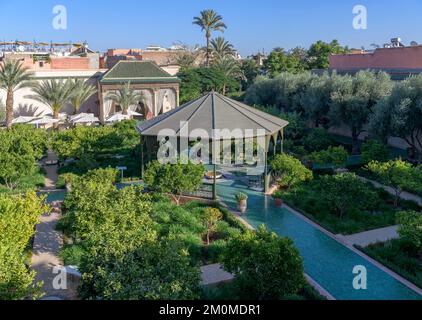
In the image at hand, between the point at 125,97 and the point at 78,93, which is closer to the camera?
the point at 78,93

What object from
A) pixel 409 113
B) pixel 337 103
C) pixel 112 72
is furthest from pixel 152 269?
pixel 112 72

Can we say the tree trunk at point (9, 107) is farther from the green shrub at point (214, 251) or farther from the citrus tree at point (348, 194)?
the citrus tree at point (348, 194)

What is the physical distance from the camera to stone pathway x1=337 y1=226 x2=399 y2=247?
1495cm

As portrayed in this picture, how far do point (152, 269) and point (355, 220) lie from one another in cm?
1049

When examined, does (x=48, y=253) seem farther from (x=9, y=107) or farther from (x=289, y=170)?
(x=9, y=107)

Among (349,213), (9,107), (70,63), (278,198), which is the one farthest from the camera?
(70,63)

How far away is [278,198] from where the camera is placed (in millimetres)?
19500

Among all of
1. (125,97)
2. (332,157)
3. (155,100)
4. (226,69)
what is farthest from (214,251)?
(226,69)

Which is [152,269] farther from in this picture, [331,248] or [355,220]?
[355,220]

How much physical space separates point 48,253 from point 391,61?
108 feet

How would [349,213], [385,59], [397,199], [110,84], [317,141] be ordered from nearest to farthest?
[349,213], [397,199], [317,141], [385,59], [110,84]

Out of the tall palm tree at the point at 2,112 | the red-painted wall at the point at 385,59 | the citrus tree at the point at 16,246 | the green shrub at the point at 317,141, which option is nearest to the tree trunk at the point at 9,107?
the tall palm tree at the point at 2,112

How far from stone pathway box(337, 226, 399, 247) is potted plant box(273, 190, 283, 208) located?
155 inches

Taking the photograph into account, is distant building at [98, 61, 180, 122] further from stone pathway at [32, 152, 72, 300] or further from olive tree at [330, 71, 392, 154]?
stone pathway at [32, 152, 72, 300]
